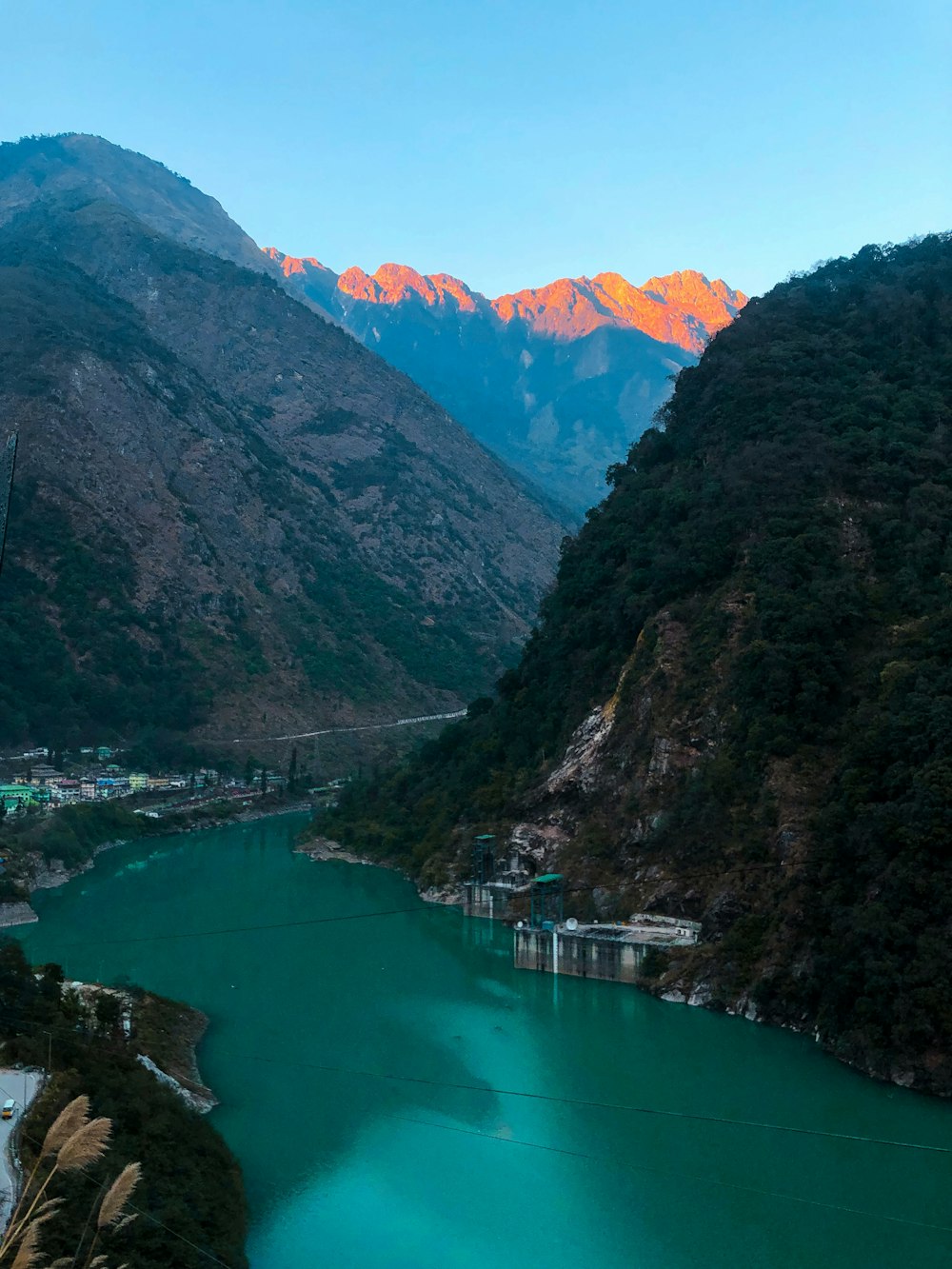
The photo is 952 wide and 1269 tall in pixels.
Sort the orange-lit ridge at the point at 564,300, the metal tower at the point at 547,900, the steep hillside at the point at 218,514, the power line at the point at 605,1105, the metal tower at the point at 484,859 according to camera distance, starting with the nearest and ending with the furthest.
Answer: the power line at the point at 605,1105 → the metal tower at the point at 547,900 → the metal tower at the point at 484,859 → the steep hillside at the point at 218,514 → the orange-lit ridge at the point at 564,300

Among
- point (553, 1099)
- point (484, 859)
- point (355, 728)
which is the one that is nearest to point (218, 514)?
point (355, 728)

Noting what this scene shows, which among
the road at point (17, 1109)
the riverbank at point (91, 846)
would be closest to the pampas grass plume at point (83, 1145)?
the road at point (17, 1109)

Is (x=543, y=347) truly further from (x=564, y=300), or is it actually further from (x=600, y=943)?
(x=600, y=943)

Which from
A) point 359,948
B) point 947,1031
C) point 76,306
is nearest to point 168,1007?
point 359,948

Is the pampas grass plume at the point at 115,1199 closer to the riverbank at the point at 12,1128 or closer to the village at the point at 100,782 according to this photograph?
the riverbank at the point at 12,1128

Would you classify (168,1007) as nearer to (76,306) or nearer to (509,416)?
(76,306)
